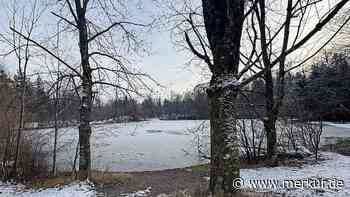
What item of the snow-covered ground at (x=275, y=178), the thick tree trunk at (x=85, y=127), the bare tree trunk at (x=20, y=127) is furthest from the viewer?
the bare tree trunk at (x=20, y=127)

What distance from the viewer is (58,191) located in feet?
26.0

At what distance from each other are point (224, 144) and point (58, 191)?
212 inches

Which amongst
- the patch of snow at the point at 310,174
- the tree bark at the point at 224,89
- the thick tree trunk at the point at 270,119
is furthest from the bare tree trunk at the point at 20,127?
the thick tree trunk at the point at 270,119

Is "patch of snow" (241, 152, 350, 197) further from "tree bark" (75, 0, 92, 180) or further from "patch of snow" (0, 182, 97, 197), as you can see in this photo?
"tree bark" (75, 0, 92, 180)

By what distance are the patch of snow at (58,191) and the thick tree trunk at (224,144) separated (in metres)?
4.25

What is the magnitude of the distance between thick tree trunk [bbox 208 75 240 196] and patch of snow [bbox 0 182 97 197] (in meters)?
4.25

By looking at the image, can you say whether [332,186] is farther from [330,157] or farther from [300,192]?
[330,157]

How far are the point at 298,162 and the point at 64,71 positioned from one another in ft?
26.3

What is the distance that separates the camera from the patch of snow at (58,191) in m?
7.62

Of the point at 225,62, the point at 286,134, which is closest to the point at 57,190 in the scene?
the point at 225,62

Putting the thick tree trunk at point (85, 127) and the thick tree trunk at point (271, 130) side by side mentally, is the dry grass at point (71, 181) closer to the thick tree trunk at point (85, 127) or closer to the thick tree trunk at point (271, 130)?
the thick tree trunk at point (85, 127)

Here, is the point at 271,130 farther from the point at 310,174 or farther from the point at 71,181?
the point at 71,181

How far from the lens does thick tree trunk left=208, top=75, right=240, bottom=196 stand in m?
4.36

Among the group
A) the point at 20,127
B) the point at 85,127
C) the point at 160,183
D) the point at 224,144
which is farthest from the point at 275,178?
the point at 20,127
